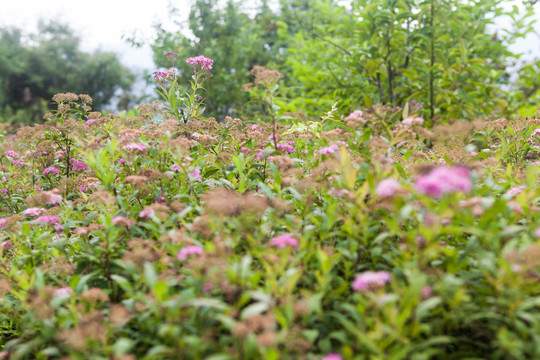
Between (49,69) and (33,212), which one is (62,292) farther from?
(49,69)

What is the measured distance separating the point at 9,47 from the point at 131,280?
19.0 meters

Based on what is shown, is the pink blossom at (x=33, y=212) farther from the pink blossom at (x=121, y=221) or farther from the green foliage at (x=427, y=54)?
the green foliage at (x=427, y=54)

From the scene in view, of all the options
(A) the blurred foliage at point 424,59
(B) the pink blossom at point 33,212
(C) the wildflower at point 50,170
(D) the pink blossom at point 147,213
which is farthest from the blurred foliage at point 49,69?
(D) the pink blossom at point 147,213

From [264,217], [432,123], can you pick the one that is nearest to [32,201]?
[264,217]

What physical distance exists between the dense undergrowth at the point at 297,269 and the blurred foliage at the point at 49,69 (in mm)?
15492

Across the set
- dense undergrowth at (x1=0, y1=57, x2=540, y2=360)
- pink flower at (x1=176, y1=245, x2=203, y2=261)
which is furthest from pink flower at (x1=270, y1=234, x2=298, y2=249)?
pink flower at (x1=176, y1=245, x2=203, y2=261)

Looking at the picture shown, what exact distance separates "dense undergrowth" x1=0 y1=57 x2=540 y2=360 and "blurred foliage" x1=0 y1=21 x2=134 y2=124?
15492 mm

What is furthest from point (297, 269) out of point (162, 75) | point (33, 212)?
point (162, 75)

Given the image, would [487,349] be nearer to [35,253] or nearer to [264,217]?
[264,217]

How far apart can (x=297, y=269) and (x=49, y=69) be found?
746 inches

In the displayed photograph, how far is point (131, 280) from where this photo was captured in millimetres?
1882

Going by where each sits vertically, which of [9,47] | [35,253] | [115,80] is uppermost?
[9,47]

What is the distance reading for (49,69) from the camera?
1667cm

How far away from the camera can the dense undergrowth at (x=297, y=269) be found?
128cm
